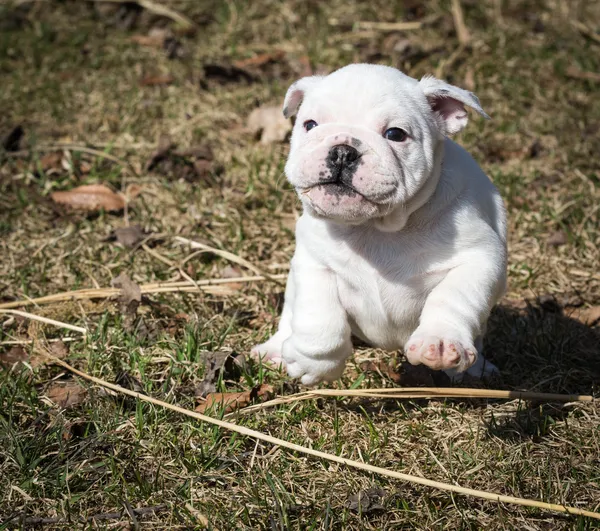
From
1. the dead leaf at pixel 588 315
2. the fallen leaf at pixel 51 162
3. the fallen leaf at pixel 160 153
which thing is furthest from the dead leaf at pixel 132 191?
the dead leaf at pixel 588 315

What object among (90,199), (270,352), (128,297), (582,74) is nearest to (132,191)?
(90,199)

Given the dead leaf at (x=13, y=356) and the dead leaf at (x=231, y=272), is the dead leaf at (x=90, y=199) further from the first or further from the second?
the dead leaf at (x=13, y=356)

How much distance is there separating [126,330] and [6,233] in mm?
1423

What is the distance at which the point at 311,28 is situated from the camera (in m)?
7.30

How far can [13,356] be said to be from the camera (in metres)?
3.78

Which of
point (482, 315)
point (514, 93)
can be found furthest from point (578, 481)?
point (514, 93)

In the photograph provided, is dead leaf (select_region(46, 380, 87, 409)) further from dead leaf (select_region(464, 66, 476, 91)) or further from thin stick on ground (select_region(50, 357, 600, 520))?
dead leaf (select_region(464, 66, 476, 91))

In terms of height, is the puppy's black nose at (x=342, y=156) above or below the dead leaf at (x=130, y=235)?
above

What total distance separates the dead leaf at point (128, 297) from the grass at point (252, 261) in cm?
7

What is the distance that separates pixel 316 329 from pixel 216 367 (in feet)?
2.01

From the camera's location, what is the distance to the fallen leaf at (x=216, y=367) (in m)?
3.50

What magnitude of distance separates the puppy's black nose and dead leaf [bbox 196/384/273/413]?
113 cm

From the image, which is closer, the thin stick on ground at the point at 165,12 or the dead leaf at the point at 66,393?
the dead leaf at the point at 66,393

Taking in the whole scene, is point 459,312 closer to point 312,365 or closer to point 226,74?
point 312,365
